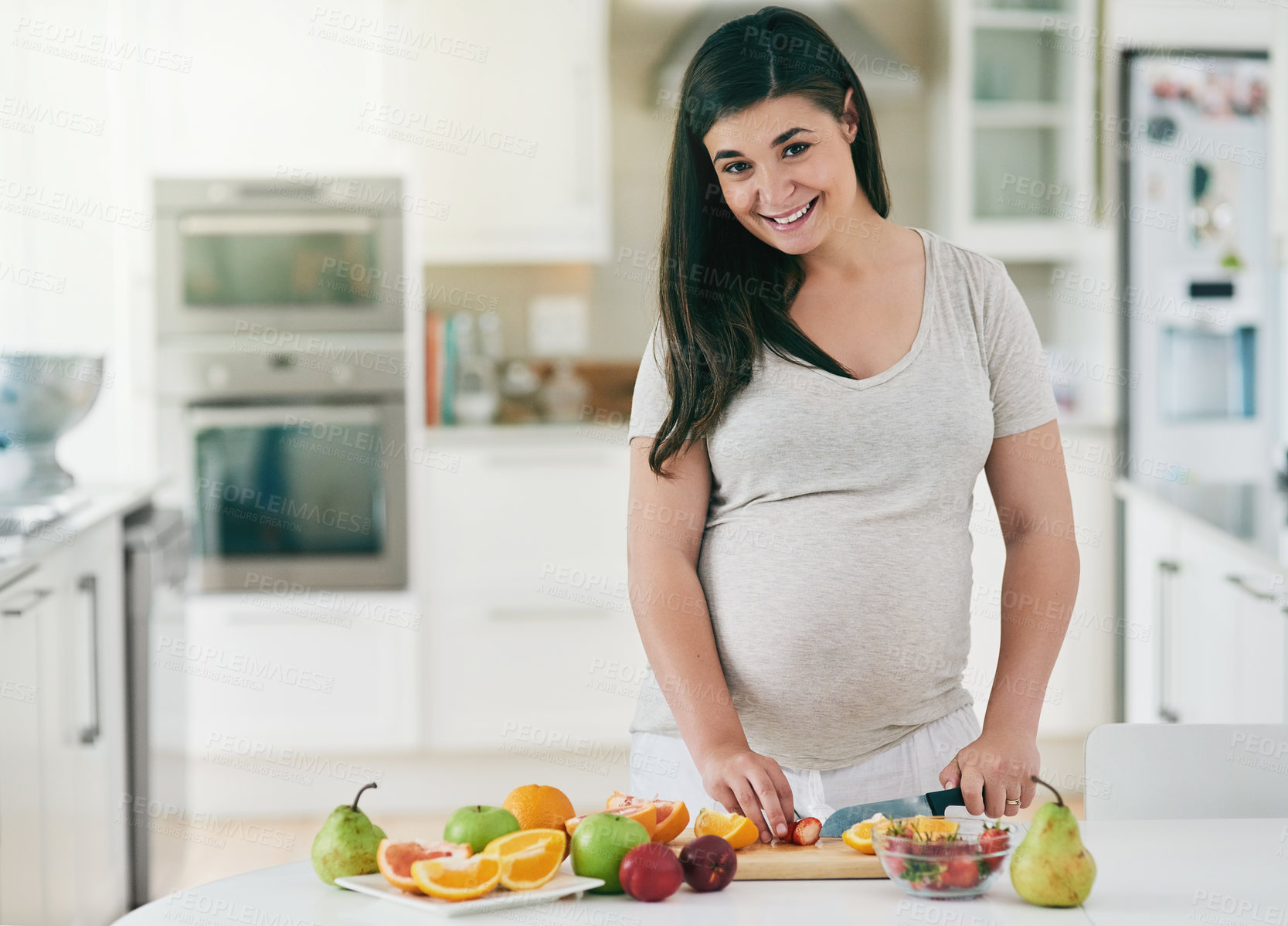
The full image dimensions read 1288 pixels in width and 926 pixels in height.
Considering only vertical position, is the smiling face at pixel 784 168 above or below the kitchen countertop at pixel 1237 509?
above

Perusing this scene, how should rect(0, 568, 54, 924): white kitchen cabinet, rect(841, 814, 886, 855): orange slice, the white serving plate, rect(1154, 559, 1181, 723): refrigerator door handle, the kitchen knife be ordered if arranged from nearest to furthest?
the white serving plate
rect(841, 814, 886, 855): orange slice
the kitchen knife
rect(0, 568, 54, 924): white kitchen cabinet
rect(1154, 559, 1181, 723): refrigerator door handle

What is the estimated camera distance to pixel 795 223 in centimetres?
122

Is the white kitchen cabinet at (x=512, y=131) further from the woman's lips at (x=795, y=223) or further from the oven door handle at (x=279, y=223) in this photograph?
the woman's lips at (x=795, y=223)

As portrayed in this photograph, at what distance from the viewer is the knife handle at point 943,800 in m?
1.14

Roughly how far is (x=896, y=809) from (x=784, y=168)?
1.98 ft

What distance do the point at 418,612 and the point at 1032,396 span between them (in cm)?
211

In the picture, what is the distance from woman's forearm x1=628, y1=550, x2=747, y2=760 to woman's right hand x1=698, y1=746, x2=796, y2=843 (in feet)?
0.13

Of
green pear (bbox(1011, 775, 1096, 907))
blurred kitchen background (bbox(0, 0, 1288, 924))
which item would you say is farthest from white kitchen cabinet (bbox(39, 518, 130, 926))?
green pear (bbox(1011, 775, 1096, 907))

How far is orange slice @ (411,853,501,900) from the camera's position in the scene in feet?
2.97

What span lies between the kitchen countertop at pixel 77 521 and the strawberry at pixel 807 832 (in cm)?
127

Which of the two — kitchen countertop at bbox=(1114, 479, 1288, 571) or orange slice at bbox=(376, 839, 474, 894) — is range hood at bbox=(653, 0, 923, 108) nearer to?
kitchen countertop at bbox=(1114, 479, 1288, 571)

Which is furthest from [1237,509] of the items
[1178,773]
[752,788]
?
[752,788]

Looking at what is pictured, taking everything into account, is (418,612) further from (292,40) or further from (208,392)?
(292,40)

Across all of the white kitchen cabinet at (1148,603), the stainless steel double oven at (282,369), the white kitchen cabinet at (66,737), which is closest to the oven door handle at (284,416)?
the stainless steel double oven at (282,369)
